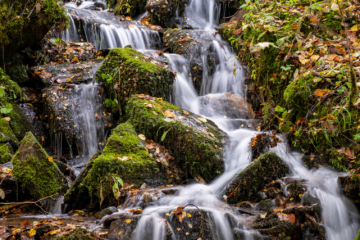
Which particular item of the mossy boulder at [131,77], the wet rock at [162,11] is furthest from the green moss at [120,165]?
the wet rock at [162,11]

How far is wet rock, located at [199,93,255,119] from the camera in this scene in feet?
21.3

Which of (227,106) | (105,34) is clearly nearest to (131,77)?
(227,106)

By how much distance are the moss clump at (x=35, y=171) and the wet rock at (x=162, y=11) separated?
8.23 meters

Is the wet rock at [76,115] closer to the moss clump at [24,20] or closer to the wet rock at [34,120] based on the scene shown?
the wet rock at [34,120]

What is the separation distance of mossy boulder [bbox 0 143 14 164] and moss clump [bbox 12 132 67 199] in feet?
1.48

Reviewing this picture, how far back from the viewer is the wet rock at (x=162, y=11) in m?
10.9

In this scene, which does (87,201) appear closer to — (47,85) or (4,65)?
(47,85)

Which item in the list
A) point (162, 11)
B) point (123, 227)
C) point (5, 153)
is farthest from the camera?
point (162, 11)

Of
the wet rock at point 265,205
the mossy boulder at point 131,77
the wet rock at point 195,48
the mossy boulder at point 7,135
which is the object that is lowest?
the wet rock at point 265,205

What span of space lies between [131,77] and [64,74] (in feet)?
6.26

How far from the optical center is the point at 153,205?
3.53 metres

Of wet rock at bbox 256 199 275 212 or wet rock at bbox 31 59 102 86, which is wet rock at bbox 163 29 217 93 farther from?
wet rock at bbox 256 199 275 212

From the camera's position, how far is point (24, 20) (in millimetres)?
5703

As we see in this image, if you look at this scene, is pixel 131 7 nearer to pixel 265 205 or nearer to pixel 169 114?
pixel 169 114
